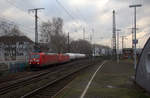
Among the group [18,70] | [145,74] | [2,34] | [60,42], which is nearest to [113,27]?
[60,42]

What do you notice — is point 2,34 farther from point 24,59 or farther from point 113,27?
point 113,27

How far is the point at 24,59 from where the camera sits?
31641mm

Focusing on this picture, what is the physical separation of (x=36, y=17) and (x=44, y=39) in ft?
93.8

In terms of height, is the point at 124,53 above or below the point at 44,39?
below

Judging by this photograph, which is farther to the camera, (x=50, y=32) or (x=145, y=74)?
(x=50, y=32)

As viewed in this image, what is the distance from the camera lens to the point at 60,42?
55938mm

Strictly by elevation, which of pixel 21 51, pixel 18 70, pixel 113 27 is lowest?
pixel 18 70

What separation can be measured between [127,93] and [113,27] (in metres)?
42.7

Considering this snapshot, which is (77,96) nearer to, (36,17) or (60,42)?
(36,17)

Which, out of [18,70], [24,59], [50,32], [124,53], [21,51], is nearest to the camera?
[18,70]

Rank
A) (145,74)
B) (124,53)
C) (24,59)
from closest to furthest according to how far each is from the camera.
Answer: (145,74)
(24,59)
(124,53)

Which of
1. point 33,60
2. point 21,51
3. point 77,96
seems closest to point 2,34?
point 21,51

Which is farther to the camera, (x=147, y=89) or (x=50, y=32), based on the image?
(x=50, y=32)

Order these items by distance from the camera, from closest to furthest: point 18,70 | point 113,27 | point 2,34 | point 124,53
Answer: point 18,70
point 2,34
point 113,27
point 124,53
